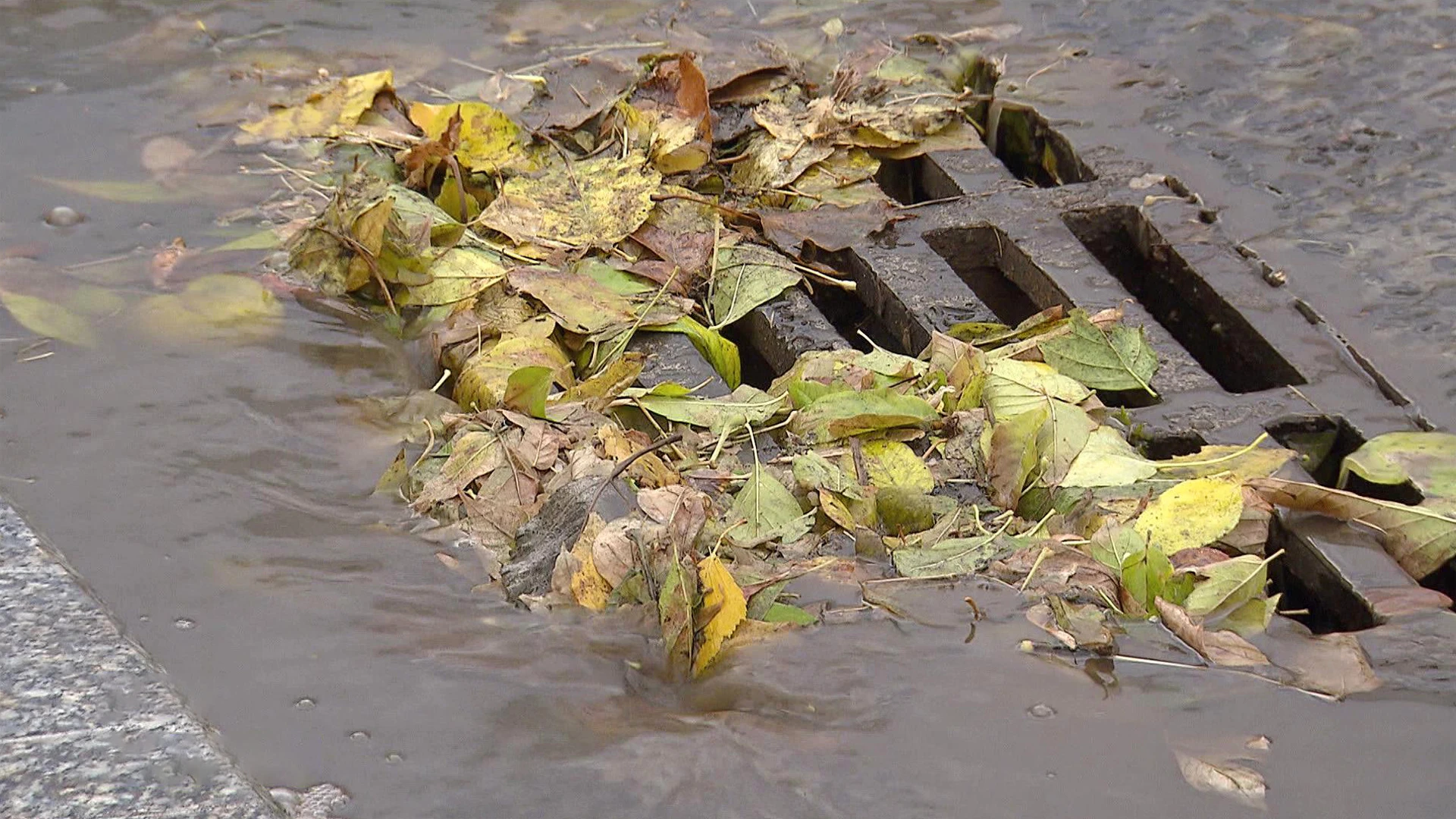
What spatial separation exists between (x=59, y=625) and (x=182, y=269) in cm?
87

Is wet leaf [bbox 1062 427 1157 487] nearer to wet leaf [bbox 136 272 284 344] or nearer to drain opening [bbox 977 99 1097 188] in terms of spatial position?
drain opening [bbox 977 99 1097 188]

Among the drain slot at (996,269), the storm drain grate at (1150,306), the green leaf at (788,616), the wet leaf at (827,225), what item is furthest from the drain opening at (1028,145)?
the green leaf at (788,616)

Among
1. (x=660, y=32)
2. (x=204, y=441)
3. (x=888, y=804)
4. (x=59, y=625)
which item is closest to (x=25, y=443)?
(x=204, y=441)

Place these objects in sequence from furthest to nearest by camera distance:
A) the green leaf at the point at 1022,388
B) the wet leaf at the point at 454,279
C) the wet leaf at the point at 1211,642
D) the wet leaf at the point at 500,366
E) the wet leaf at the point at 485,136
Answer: the wet leaf at the point at 485,136
the wet leaf at the point at 454,279
the wet leaf at the point at 500,366
the green leaf at the point at 1022,388
the wet leaf at the point at 1211,642

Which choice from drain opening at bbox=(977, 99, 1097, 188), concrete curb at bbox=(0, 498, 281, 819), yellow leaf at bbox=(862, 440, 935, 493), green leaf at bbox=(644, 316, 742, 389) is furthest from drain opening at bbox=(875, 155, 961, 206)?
concrete curb at bbox=(0, 498, 281, 819)

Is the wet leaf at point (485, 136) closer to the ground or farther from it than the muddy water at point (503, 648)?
farther from it

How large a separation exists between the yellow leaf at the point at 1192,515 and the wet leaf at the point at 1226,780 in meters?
0.31

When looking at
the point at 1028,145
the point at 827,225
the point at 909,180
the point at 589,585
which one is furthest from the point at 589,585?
the point at 1028,145

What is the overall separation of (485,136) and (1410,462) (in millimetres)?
1505

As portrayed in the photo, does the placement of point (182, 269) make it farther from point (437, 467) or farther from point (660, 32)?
point (660, 32)

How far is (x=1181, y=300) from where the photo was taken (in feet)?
7.22

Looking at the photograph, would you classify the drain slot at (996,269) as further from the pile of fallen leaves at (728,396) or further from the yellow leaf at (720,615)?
the yellow leaf at (720,615)

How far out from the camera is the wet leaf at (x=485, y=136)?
8.13 ft

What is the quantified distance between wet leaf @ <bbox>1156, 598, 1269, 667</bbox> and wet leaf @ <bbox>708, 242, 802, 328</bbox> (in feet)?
2.63
